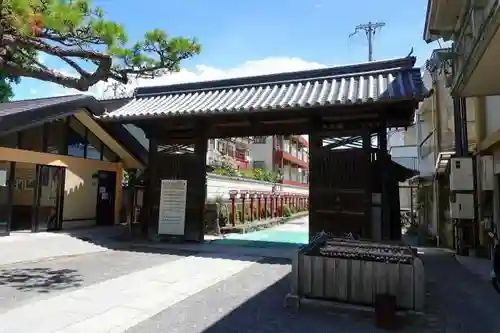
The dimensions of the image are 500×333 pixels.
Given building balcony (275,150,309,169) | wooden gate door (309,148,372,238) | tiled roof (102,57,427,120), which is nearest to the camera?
tiled roof (102,57,427,120)

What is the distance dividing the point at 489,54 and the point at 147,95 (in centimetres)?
1079

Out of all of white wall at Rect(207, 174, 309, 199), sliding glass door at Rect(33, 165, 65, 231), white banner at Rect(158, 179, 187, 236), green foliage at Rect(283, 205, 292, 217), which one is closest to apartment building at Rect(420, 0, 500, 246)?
white banner at Rect(158, 179, 187, 236)

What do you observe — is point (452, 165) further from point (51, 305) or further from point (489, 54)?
point (51, 305)

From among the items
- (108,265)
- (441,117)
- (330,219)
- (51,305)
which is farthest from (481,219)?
(51,305)

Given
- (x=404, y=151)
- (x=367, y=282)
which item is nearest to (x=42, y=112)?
(x=367, y=282)

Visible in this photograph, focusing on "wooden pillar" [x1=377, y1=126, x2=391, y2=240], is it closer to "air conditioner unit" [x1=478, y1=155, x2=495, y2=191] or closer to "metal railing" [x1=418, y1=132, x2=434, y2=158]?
"air conditioner unit" [x1=478, y1=155, x2=495, y2=191]

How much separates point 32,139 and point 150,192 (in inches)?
165

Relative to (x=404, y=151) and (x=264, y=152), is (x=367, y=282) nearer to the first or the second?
(x=404, y=151)

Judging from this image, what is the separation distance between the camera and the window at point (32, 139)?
12250 mm

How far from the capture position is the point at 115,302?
5465 mm

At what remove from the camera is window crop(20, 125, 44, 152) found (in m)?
12.2

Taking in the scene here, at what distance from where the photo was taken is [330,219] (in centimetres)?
1013

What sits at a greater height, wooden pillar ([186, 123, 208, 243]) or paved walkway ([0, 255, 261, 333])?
wooden pillar ([186, 123, 208, 243])

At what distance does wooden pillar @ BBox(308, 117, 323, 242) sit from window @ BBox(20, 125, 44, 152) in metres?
8.75
